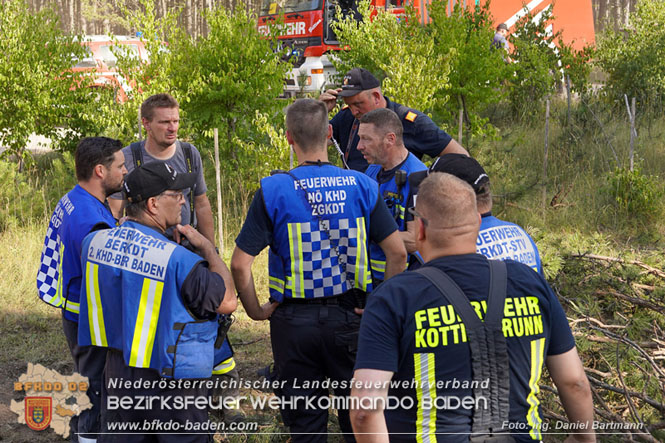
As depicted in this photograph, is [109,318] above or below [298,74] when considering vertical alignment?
below

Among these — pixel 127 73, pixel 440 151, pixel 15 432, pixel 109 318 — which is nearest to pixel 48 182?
pixel 127 73

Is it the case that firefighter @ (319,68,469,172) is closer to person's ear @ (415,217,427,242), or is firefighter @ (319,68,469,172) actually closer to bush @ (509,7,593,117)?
person's ear @ (415,217,427,242)

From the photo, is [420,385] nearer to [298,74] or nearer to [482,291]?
[482,291]

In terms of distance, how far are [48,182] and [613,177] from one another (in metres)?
8.25

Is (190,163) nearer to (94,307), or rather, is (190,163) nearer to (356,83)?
(356,83)

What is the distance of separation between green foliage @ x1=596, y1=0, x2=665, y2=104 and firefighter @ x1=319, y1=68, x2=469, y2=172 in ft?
31.0

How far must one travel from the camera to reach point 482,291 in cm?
212

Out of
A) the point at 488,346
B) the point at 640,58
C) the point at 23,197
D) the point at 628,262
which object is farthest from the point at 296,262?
the point at 640,58

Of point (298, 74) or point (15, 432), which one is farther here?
point (298, 74)

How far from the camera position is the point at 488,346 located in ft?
6.89

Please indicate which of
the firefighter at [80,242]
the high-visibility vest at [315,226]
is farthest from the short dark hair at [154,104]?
the high-visibility vest at [315,226]

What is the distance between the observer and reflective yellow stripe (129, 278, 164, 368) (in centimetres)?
274

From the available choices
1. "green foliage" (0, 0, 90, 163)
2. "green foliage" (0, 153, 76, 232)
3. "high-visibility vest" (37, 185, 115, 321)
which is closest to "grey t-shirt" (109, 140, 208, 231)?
"high-visibility vest" (37, 185, 115, 321)

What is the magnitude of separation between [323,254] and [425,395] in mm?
1279
